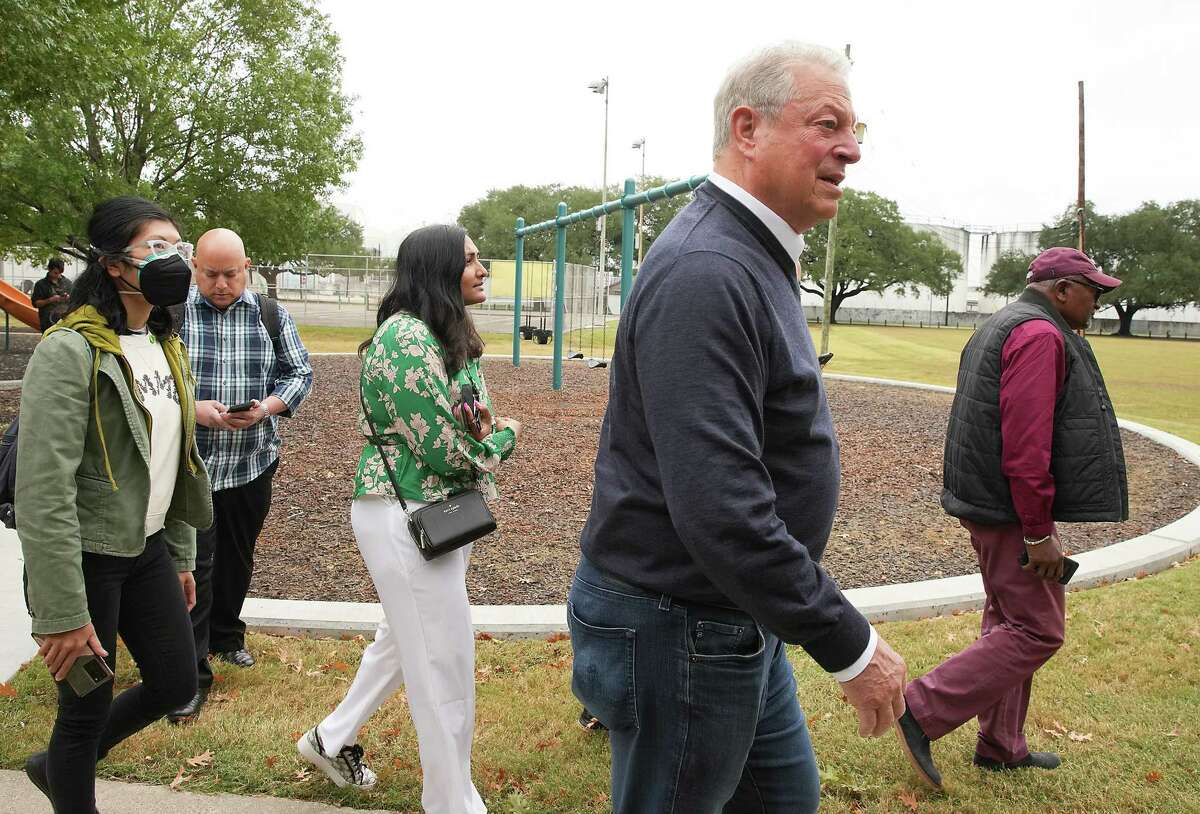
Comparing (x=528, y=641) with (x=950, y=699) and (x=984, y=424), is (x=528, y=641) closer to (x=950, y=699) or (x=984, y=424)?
(x=950, y=699)

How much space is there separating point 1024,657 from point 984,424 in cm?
83

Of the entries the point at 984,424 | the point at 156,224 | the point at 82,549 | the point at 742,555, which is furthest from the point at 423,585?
the point at 984,424

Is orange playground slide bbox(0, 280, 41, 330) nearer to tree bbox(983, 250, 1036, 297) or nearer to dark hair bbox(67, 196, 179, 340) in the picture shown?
dark hair bbox(67, 196, 179, 340)

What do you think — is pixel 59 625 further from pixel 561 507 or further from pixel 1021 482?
pixel 561 507

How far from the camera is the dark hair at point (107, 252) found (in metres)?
2.70

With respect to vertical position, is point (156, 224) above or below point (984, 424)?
above

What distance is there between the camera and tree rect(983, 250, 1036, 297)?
258 feet

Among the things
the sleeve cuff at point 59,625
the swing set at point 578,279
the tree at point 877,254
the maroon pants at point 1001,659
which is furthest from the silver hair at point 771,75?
the tree at point 877,254

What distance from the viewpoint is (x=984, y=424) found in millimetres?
3498

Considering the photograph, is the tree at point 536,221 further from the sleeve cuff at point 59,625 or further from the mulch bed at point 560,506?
the sleeve cuff at point 59,625

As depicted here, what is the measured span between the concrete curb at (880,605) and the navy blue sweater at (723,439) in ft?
9.77

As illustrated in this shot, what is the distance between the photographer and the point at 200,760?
345 centimetres

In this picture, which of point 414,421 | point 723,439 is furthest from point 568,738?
point 723,439

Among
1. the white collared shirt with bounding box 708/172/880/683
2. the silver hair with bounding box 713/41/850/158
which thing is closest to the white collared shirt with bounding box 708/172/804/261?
the white collared shirt with bounding box 708/172/880/683
